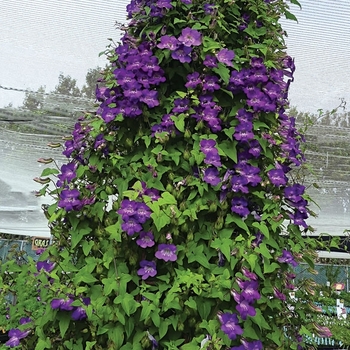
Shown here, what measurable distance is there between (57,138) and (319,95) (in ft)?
7.50

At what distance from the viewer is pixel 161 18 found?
1.20m

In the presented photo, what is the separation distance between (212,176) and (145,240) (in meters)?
0.22

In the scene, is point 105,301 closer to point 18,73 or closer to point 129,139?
point 129,139

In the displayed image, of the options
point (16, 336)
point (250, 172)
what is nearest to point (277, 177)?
point (250, 172)

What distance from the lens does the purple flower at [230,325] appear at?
0.98 meters

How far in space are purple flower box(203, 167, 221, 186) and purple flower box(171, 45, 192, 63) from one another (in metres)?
0.28

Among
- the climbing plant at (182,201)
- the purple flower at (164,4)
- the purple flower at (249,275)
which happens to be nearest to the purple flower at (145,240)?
the climbing plant at (182,201)

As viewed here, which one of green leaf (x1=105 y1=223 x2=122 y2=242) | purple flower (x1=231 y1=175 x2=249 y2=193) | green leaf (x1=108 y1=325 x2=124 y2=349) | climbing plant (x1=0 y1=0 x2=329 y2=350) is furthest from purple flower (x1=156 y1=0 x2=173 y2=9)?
green leaf (x1=108 y1=325 x2=124 y2=349)

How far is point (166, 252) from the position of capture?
1.02 metres

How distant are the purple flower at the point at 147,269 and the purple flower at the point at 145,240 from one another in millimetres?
40

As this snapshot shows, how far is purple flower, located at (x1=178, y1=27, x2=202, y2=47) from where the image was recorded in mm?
1119

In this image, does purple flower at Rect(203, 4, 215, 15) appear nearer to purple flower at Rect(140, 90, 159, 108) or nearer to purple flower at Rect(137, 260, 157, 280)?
purple flower at Rect(140, 90, 159, 108)

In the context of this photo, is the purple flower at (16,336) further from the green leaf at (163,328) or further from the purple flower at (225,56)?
the purple flower at (225,56)

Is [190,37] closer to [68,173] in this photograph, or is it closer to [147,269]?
[68,173]
